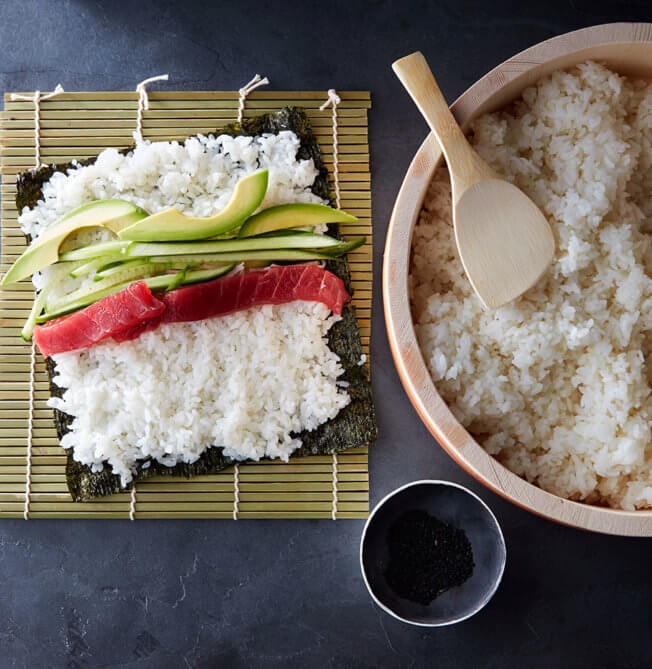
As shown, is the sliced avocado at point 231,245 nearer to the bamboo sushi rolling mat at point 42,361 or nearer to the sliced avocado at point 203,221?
the sliced avocado at point 203,221

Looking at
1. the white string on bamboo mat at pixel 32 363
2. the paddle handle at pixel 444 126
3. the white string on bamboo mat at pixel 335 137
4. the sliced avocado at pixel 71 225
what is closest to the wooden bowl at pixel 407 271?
the paddle handle at pixel 444 126

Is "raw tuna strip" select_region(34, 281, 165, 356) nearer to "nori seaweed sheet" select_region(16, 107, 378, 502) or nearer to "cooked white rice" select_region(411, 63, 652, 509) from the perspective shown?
"nori seaweed sheet" select_region(16, 107, 378, 502)

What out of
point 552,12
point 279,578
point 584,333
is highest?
point 552,12

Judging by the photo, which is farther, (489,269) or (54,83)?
(54,83)

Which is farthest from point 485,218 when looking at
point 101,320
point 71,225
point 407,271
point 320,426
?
point 71,225

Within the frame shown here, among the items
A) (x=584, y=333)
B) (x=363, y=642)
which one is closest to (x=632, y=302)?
(x=584, y=333)

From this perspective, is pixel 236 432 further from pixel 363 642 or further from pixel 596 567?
pixel 596 567

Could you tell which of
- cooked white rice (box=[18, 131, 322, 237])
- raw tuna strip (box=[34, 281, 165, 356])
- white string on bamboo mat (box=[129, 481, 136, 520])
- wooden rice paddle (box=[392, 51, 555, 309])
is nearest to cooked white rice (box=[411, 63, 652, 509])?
wooden rice paddle (box=[392, 51, 555, 309])
